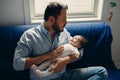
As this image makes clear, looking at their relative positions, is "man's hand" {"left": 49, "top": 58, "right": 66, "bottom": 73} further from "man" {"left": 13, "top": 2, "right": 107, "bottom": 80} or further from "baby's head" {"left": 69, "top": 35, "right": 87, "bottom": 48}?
"baby's head" {"left": 69, "top": 35, "right": 87, "bottom": 48}

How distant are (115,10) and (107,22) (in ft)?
0.53

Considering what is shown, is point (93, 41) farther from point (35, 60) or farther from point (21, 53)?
point (21, 53)

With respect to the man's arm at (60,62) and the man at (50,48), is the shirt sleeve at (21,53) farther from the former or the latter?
the man's arm at (60,62)

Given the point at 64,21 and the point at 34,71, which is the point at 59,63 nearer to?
the point at 34,71

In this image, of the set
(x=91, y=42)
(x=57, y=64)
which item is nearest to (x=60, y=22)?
(x=57, y=64)

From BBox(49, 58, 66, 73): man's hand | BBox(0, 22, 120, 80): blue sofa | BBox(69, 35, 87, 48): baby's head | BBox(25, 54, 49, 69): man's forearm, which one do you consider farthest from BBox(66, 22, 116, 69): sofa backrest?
BBox(25, 54, 49, 69): man's forearm

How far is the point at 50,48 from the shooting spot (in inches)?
70.7

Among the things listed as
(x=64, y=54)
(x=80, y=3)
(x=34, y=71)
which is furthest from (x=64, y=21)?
(x=80, y=3)

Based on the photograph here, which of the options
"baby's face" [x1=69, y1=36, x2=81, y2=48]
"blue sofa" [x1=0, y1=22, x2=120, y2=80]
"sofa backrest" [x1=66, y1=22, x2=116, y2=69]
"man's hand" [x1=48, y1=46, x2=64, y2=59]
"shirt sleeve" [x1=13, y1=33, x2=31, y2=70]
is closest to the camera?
"shirt sleeve" [x1=13, y1=33, x2=31, y2=70]

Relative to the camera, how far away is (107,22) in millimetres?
2379

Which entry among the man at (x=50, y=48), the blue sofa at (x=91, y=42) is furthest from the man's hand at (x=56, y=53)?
the blue sofa at (x=91, y=42)

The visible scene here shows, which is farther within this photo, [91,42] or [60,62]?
[91,42]

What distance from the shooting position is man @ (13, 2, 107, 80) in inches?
65.5

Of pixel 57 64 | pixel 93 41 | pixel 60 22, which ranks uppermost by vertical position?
pixel 60 22
